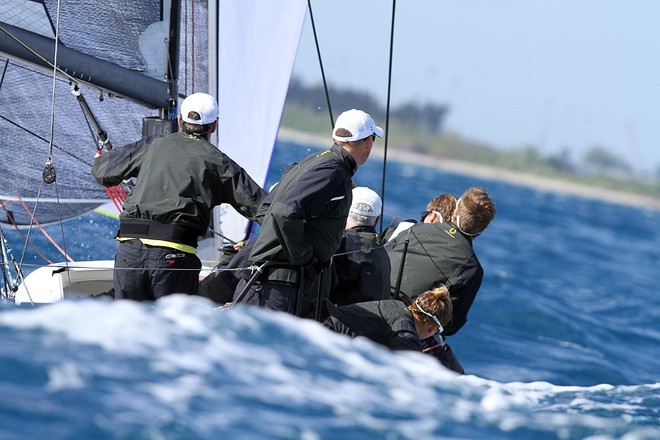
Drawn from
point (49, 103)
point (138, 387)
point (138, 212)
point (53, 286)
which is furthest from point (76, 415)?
point (49, 103)

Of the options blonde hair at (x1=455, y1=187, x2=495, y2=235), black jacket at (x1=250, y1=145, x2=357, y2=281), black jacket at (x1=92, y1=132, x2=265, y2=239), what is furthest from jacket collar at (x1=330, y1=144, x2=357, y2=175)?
blonde hair at (x1=455, y1=187, x2=495, y2=235)

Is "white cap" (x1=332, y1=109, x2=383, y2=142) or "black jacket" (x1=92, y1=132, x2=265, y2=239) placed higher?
"white cap" (x1=332, y1=109, x2=383, y2=142)

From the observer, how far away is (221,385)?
2.83 metres

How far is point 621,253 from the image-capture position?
76.6 ft

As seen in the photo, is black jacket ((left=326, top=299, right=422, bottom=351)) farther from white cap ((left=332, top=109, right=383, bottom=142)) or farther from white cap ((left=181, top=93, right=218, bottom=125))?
white cap ((left=181, top=93, right=218, bottom=125))

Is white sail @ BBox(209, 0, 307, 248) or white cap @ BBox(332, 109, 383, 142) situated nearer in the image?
white cap @ BBox(332, 109, 383, 142)

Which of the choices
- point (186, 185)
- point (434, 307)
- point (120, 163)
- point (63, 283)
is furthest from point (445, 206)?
point (63, 283)

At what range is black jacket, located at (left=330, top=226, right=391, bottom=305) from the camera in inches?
184

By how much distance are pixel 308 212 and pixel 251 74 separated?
2.36m

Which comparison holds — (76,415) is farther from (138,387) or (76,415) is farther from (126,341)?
(126,341)

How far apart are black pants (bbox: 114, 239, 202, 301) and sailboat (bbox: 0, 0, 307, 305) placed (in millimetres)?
776

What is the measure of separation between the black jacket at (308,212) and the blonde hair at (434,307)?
50cm

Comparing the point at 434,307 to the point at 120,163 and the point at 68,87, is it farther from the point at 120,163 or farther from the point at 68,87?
the point at 68,87

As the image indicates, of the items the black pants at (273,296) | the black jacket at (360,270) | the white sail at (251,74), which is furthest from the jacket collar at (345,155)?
the white sail at (251,74)
